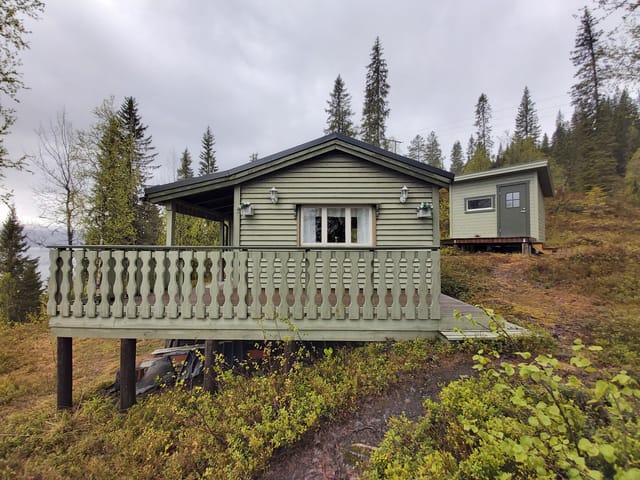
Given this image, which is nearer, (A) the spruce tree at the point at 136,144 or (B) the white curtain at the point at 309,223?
(B) the white curtain at the point at 309,223

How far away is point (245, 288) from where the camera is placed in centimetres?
388

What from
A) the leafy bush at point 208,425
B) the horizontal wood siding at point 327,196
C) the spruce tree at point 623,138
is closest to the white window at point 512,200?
the horizontal wood siding at point 327,196

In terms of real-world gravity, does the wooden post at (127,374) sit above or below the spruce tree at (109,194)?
A: below

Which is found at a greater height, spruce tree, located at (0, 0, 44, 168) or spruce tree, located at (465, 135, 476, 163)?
spruce tree, located at (465, 135, 476, 163)

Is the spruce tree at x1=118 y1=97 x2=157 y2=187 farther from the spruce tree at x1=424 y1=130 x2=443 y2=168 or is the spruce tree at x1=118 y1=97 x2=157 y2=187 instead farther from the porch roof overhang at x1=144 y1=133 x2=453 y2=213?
the spruce tree at x1=424 y1=130 x2=443 y2=168

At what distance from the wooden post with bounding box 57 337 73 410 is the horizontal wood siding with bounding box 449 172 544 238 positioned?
1304 cm

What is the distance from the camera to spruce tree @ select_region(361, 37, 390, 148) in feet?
78.4

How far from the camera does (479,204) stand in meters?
12.5

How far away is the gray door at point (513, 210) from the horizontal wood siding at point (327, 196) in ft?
28.1

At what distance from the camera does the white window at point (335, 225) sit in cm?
589

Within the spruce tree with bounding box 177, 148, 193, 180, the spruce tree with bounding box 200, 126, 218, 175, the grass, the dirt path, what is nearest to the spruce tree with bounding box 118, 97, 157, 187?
the spruce tree with bounding box 177, 148, 193, 180

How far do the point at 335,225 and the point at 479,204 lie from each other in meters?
9.92

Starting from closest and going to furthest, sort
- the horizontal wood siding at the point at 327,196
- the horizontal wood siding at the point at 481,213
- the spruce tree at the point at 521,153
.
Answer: the horizontal wood siding at the point at 327,196 < the horizontal wood siding at the point at 481,213 < the spruce tree at the point at 521,153

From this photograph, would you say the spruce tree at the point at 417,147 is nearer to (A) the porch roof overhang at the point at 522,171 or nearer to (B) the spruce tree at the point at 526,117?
(B) the spruce tree at the point at 526,117
